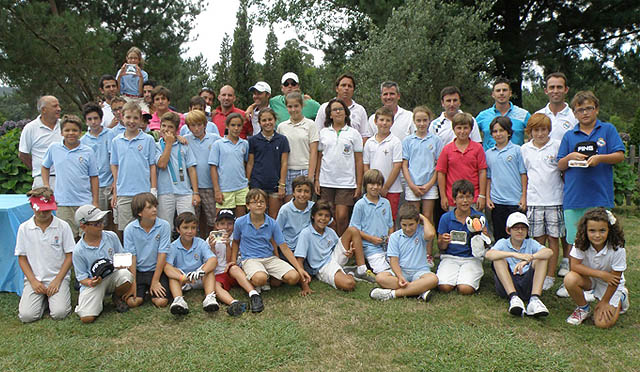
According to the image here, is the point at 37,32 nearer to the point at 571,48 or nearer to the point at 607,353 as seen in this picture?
the point at 607,353

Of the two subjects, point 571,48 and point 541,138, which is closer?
point 541,138

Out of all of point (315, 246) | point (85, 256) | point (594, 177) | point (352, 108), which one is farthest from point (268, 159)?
point (594, 177)

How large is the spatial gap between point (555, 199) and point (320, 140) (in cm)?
268

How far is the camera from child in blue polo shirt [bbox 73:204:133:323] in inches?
173

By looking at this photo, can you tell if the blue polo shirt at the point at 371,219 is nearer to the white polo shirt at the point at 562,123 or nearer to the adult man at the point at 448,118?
the adult man at the point at 448,118

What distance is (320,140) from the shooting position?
5.91 metres

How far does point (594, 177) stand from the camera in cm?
477

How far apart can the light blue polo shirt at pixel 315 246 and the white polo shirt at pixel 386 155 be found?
1022mm

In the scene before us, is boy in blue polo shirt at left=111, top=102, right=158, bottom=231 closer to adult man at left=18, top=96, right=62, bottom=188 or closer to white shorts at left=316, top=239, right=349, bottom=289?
adult man at left=18, top=96, right=62, bottom=188

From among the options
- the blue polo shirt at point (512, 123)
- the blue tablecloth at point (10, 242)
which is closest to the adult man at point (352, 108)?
the blue polo shirt at point (512, 123)

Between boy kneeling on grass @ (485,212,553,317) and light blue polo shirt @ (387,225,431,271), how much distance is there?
2.15ft

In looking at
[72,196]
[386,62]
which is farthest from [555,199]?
[386,62]

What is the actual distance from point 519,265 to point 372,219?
1.58m

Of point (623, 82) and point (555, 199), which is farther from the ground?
point (623, 82)
